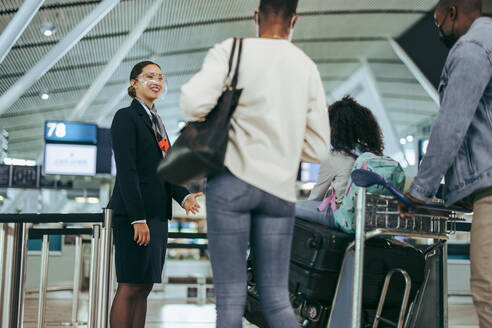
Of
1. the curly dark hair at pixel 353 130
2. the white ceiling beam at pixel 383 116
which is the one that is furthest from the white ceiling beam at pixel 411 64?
the curly dark hair at pixel 353 130

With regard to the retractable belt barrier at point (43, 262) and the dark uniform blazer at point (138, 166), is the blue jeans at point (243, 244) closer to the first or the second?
the dark uniform blazer at point (138, 166)

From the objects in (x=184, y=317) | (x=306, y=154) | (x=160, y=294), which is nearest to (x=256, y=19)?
(x=306, y=154)

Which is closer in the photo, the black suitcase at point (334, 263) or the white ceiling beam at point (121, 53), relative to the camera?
the black suitcase at point (334, 263)

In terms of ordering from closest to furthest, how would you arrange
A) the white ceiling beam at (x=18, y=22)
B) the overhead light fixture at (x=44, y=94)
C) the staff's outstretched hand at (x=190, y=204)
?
the staff's outstretched hand at (x=190, y=204) → the white ceiling beam at (x=18, y=22) → the overhead light fixture at (x=44, y=94)

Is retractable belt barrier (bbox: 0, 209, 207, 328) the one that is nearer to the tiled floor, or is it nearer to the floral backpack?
the floral backpack

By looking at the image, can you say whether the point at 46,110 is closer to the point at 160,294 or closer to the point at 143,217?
the point at 160,294

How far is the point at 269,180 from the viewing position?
1912 millimetres

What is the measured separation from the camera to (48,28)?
41.0 ft

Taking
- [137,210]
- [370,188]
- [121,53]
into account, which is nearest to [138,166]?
[137,210]

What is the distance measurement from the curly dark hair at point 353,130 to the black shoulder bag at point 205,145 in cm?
128

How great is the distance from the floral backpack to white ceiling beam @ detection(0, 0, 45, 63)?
24.8 ft

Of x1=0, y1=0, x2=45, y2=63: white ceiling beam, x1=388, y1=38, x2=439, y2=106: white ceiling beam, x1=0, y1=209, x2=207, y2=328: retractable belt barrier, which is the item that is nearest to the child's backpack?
x1=0, y1=209, x2=207, y2=328: retractable belt barrier

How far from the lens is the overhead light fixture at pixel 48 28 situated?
40.8 feet

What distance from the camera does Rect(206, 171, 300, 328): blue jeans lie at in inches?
74.8
